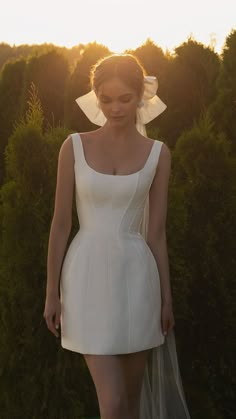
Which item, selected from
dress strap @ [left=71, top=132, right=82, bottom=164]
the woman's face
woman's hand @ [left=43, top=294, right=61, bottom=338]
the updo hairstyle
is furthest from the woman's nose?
woman's hand @ [left=43, top=294, right=61, bottom=338]

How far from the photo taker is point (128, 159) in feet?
12.1

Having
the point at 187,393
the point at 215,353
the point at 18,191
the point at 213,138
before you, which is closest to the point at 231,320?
the point at 215,353

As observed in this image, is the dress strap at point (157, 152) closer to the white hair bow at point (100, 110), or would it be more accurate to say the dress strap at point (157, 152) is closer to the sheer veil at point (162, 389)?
the white hair bow at point (100, 110)

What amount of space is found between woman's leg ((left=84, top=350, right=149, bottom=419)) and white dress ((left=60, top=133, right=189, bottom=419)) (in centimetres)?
5

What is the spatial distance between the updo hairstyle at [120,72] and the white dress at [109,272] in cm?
31

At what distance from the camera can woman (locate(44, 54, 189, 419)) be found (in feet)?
11.6

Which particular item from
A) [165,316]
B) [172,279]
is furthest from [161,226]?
[172,279]

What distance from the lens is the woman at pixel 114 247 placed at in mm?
3539

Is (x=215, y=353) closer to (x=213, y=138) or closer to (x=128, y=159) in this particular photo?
(x=213, y=138)

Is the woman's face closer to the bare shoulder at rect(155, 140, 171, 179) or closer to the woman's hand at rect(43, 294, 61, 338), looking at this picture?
the bare shoulder at rect(155, 140, 171, 179)

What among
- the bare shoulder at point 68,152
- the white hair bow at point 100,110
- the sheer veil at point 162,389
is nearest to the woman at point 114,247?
the bare shoulder at point 68,152

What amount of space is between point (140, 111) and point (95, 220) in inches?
29.6

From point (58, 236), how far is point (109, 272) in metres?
0.29

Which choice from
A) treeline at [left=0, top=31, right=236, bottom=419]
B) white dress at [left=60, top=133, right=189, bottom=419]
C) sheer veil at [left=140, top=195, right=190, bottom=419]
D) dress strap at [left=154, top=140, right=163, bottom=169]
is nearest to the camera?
white dress at [left=60, top=133, right=189, bottom=419]
